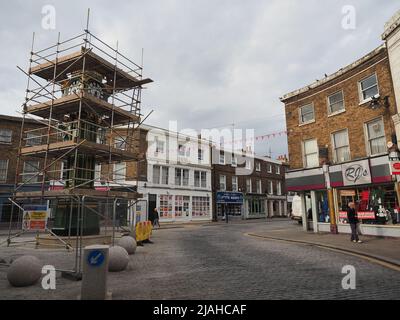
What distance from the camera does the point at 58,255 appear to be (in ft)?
36.3

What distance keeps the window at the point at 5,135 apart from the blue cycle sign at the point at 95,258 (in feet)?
86.0

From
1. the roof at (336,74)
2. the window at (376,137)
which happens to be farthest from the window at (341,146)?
the roof at (336,74)

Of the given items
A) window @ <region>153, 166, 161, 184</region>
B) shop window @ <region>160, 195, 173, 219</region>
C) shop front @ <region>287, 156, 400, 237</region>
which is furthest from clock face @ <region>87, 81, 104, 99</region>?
shop window @ <region>160, 195, 173, 219</region>

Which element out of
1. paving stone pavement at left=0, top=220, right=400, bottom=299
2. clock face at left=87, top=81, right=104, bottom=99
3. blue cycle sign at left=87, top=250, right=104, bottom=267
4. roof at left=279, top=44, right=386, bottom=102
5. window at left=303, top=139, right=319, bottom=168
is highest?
roof at left=279, top=44, right=386, bottom=102

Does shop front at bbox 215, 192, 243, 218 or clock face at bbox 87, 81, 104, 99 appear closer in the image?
clock face at bbox 87, 81, 104, 99

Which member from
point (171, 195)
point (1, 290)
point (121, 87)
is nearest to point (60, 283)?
Answer: point (1, 290)

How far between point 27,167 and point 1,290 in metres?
24.4

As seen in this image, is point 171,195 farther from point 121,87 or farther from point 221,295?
point 221,295

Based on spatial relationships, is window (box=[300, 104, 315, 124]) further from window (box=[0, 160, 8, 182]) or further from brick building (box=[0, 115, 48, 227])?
window (box=[0, 160, 8, 182])

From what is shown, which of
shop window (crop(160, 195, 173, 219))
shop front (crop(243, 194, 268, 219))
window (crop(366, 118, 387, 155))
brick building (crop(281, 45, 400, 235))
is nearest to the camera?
brick building (crop(281, 45, 400, 235))

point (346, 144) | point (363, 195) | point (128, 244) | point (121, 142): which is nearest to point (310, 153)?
point (346, 144)

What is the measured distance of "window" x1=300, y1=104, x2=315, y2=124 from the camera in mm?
19364

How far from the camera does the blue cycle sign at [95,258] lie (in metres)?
5.48

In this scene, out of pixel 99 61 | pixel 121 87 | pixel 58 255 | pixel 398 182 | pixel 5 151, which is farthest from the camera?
pixel 5 151
